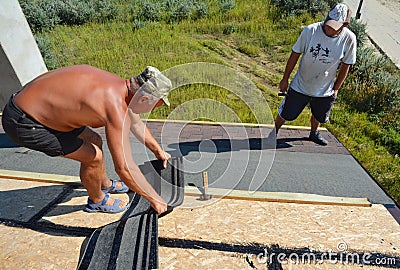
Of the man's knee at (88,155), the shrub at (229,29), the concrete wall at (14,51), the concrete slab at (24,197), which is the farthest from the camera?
the shrub at (229,29)

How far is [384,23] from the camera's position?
1047 cm

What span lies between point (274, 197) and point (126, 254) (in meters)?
1.33

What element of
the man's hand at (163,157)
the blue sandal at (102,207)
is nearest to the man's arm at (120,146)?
the man's hand at (163,157)

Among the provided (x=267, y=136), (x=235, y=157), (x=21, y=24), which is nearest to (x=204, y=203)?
(x=235, y=157)

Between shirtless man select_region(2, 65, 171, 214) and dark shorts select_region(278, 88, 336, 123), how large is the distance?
→ 2154 millimetres

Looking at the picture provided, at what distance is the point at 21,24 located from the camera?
13.8 feet

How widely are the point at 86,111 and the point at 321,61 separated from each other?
2.64m

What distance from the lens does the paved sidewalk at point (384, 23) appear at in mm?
8499

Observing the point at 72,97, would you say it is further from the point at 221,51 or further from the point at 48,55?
the point at 221,51

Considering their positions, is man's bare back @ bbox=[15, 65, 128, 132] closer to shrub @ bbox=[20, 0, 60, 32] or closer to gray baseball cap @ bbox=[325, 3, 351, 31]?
gray baseball cap @ bbox=[325, 3, 351, 31]

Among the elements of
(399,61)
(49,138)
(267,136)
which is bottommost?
(399,61)

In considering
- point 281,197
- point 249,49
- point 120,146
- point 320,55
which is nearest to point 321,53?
point 320,55

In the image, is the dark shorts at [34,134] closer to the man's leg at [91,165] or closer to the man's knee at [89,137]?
the man's leg at [91,165]

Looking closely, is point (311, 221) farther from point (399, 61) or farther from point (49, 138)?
point (399, 61)
